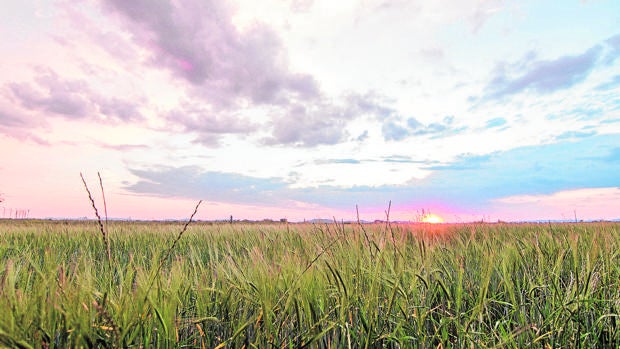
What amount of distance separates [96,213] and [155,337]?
0.69 metres

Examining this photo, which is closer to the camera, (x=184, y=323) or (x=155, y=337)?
(x=155, y=337)

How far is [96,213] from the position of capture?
193cm

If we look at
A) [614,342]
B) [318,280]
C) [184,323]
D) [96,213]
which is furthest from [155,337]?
[614,342]

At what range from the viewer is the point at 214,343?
210 cm

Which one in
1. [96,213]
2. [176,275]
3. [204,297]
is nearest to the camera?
[96,213]

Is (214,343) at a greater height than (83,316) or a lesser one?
lesser

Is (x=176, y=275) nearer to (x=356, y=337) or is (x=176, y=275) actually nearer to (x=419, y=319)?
(x=356, y=337)

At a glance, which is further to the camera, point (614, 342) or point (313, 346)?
point (614, 342)

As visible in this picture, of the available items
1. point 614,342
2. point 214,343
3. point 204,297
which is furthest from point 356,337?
point 614,342

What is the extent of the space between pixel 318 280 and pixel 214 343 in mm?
670

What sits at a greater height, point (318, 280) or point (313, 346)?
point (318, 280)

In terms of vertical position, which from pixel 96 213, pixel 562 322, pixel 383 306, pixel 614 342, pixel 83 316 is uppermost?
pixel 96 213

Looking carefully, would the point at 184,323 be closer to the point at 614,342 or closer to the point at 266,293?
the point at 266,293

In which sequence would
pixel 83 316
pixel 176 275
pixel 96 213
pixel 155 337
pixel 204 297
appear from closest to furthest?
pixel 83 316 < pixel 155 337 < pixel 96 213 < pixel 176 275 < pixel 204 297
